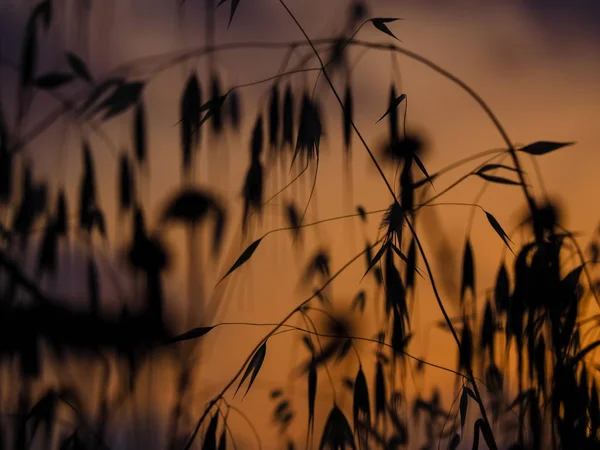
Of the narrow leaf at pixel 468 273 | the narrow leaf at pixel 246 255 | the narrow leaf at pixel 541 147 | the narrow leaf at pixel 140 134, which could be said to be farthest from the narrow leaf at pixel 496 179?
the narrow leaf at pixel 140 134

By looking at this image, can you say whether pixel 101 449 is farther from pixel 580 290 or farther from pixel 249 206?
pixel 580 290

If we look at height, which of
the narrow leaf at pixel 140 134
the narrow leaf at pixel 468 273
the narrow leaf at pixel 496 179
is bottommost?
the narrow leaf at pixel 468 273

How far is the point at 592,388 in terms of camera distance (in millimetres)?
1049

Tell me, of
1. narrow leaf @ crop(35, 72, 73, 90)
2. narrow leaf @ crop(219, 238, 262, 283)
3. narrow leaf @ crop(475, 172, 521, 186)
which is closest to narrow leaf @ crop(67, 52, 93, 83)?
narrow leaf @ crop(35, 72, 73, 90)

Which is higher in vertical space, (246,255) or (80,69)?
(80,69)

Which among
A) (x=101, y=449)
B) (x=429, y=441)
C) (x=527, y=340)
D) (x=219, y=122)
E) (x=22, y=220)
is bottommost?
(x=429, y=441)

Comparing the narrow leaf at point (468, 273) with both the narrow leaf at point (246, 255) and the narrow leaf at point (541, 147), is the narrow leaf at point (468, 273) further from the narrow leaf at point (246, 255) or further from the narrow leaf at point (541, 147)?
the narrow leaf at point (246, 255)

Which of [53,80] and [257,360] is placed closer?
[257,360]

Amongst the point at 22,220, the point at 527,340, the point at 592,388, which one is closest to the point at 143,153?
the point at 22,220

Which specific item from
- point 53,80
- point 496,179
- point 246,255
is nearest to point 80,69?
point 53,80

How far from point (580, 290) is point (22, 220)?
80 cm

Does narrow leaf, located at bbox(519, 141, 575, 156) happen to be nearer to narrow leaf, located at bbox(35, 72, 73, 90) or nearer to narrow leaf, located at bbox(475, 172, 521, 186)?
narrow leaf, located at bbox(475, 172, 521, 186)

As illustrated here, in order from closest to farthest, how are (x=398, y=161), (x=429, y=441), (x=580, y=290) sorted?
(x=398, y=161), (x=580, y=290), (x=429, y=441)

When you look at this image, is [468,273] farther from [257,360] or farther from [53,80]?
[53,80]
